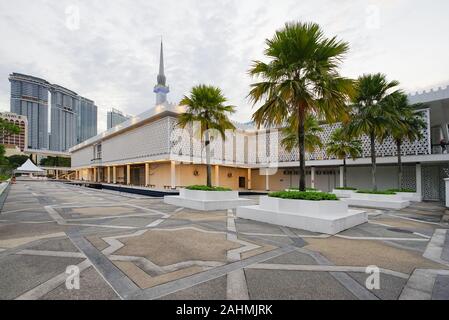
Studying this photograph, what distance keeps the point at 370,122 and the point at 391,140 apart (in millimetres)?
8088

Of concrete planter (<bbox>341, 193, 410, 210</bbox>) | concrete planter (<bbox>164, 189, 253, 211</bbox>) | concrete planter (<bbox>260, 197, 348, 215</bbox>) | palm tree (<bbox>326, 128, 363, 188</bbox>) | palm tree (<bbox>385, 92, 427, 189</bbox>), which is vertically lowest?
concrete planter (<bbox>341, 193, 410, 210</bbox>)

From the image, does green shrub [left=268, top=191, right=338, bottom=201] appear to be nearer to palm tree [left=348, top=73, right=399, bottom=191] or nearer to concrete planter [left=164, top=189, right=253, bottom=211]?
concrete planter [left=164, top=189, right=253, bottom=211]

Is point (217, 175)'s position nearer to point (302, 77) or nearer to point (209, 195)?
point (209, 195)

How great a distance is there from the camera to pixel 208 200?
12.0 m

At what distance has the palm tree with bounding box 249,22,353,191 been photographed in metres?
8.05

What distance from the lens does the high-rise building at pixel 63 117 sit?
114 meters

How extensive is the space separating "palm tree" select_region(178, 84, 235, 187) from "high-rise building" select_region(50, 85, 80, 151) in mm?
121113

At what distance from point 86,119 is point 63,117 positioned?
14047 millimetres

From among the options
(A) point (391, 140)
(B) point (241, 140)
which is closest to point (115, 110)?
(B) point (241, 140)

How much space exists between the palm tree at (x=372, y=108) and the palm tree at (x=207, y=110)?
8571 millimetres

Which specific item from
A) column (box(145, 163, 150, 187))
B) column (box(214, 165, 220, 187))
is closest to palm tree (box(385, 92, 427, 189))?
column (box(214, 165, 220, 187))

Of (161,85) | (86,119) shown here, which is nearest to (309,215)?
(161,85)

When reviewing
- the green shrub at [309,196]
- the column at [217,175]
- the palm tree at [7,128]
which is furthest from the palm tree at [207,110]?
the column at [217,175]
